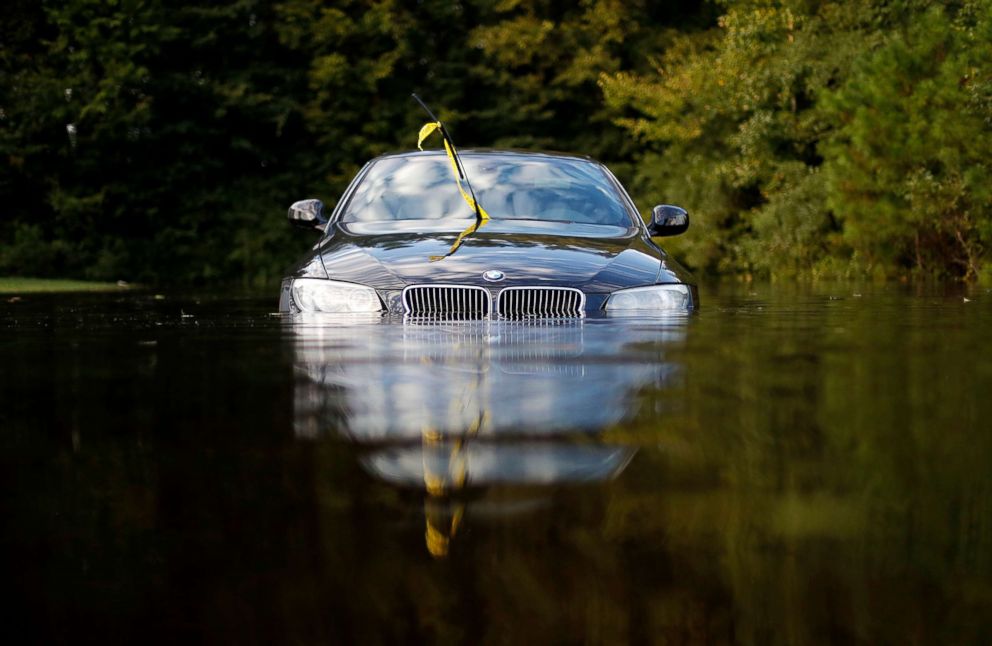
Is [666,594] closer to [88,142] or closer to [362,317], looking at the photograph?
[362,317]

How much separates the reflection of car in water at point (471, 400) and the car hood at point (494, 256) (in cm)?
70

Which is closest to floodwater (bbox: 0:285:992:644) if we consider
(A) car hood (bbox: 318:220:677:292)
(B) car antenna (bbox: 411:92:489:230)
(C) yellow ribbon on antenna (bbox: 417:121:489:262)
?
(A) car hood (bbox: 318:220:677:292)

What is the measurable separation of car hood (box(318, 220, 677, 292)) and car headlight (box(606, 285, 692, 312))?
0.16 ft

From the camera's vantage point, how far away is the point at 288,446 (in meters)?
3.22

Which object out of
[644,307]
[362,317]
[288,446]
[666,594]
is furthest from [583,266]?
[666,594]

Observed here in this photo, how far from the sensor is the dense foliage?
2212 centimetres

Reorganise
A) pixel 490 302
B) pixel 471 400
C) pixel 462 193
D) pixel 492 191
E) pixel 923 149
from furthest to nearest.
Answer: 1. pixel 923 149
2. pixel 492 191
3. pixel 462 193
4. pixel 490 302
5. pixel 471 400

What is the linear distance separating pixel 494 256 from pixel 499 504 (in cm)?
552

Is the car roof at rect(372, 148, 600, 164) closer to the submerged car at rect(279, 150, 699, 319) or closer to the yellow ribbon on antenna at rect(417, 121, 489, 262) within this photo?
the submerged car at rect(279, 150, 699, 319)

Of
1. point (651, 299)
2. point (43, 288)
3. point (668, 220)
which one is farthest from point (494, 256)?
point (43, 288)

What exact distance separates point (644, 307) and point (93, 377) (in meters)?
3.66

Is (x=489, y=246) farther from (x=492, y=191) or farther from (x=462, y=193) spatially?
(x=492, y=191)

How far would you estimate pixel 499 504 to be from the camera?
97.7 inches

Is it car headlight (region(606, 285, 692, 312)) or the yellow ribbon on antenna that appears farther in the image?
the yellow ribbon on antenna
